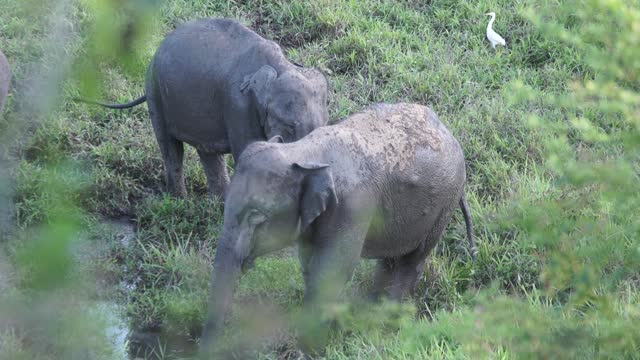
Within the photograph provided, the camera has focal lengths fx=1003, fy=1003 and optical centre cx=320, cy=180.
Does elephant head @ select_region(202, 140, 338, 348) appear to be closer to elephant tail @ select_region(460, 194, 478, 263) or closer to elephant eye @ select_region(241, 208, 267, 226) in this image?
elephant eye @ select_region(241, 208, 267, 226)

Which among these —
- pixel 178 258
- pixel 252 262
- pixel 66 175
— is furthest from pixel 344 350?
pixel 66 175

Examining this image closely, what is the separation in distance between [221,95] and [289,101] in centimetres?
67

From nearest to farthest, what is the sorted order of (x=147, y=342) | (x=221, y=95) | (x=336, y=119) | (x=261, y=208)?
(x=261, y=208) → (x=147, y=342) → (x=221, y=95) → (x=336, y=119)

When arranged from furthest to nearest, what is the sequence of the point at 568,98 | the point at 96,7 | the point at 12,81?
the point at 12,81
the point at 568,98
the point at 96,7

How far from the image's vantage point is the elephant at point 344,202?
12.2 ft

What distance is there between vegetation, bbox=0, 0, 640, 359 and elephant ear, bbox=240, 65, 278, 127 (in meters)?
0.63

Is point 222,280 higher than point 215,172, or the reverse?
point 222,280

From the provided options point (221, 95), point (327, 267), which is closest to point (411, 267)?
point (327, 267)

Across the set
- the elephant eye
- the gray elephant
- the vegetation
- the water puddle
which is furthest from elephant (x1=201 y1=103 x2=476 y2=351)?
the water puddle

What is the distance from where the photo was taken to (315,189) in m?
3.78

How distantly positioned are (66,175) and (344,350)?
2.74m

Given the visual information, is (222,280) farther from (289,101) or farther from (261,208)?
(289,101)

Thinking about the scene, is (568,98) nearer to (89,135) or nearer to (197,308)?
(197,308)

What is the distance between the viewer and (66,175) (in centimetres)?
168
